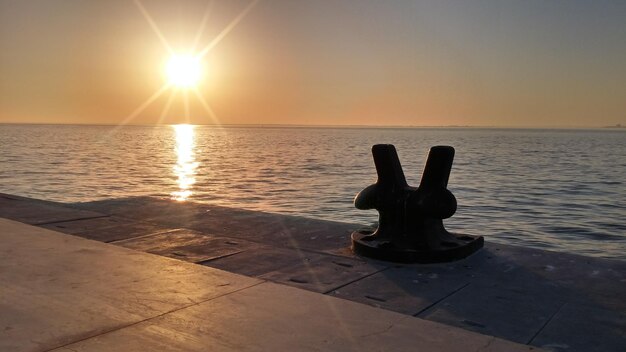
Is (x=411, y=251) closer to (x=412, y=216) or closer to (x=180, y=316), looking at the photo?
(x=412, y=216)

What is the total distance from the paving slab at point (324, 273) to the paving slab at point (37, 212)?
11.7 feet

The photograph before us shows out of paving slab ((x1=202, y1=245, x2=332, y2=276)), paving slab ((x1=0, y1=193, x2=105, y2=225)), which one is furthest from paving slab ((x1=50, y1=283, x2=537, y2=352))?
paving slab ((x1=0, y1=193, x2=105, y2=225))

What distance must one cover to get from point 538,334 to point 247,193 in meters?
16.9

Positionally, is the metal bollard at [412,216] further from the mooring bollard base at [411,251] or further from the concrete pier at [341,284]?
the concrete pier at [341,284]

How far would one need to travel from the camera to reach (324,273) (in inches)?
179

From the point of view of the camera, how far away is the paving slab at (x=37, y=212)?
6800 millimetres

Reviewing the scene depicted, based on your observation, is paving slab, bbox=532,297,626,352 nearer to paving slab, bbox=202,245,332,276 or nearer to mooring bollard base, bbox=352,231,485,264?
mooring bollard base, bbox=352,231,485,264

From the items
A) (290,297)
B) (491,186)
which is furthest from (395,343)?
(491,186)

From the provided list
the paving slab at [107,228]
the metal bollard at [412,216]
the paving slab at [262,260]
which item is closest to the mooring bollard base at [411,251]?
the metal bollard at [412,216]

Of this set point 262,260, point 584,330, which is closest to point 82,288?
point 262,260

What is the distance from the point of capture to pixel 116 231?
244 inches

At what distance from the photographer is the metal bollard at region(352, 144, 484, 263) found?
16.5 ft

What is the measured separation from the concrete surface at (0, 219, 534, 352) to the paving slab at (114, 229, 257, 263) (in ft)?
1.62

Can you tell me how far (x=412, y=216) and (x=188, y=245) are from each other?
7.35ft
